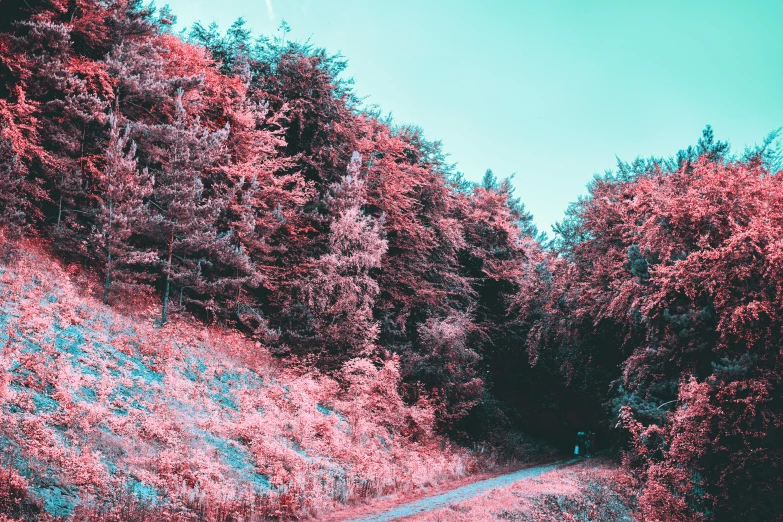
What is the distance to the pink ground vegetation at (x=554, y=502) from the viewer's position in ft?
33.2

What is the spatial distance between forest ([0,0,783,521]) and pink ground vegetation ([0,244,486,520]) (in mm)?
211

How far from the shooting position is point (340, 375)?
18.9 m

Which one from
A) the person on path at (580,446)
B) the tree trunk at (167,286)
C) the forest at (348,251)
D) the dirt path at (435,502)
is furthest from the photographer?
the person on path at (580,446)

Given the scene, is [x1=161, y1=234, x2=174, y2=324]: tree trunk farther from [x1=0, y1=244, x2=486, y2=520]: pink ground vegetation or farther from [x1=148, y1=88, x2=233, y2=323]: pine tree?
[x1=0, y1=244, x2=486, y2=520]: pink ground vegetation

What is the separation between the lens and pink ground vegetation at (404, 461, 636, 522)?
33.2ft

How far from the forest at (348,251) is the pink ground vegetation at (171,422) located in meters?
0.21

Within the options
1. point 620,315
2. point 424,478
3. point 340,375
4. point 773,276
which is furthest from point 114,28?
point 773,276

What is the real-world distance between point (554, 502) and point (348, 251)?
11.9 metres

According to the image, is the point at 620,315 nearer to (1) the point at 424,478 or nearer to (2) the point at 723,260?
(2) the point at 723,260

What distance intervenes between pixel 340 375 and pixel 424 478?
5.50 metres

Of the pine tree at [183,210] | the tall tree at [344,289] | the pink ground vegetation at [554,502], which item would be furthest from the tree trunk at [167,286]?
the pink ground vegetation at [554,502]

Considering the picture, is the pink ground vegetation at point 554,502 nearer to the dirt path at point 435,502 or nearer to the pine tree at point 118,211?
the dirt path at point 435,502

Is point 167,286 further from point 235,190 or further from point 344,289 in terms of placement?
point 344,289

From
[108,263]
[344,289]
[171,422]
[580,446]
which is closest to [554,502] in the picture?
[171,422]
